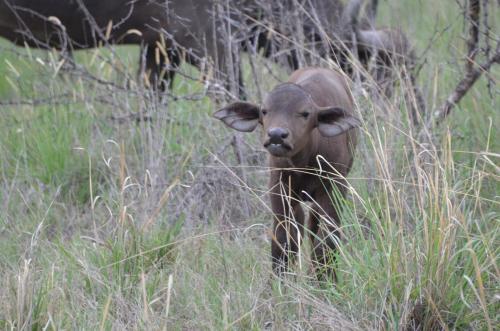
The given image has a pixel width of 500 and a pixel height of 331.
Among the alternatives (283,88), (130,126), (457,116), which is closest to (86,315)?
(283,88)

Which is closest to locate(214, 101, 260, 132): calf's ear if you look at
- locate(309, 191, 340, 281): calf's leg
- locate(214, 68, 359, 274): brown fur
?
locate(214, 68, 359, 274): brown fur

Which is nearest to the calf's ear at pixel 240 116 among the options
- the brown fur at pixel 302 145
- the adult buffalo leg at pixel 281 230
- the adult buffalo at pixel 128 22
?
the brown fur at pixel 302 145

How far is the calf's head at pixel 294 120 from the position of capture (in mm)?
4145

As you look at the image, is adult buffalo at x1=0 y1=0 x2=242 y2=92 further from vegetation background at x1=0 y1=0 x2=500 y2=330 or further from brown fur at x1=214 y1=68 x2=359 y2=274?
brown fur at x1=214 y1=68 x2=359 y2=274

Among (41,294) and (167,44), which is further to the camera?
(167,44)

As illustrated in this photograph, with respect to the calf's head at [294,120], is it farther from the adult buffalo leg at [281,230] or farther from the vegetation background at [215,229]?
the adult buffalo leg at [281,230]

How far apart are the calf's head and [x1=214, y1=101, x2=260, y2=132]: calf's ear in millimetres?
76

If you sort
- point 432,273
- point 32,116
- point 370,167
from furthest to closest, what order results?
1. point 32,116
2. point 370,167
3. point 432,273

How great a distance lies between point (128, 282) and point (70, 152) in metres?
2.19

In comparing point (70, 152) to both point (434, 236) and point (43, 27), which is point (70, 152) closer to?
point (43, 27)

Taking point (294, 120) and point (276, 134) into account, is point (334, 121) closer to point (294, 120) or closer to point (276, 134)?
point (294, 120)

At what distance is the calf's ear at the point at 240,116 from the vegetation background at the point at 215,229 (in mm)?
215

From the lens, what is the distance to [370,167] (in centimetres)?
524

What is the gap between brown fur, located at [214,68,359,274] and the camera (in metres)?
4.26
